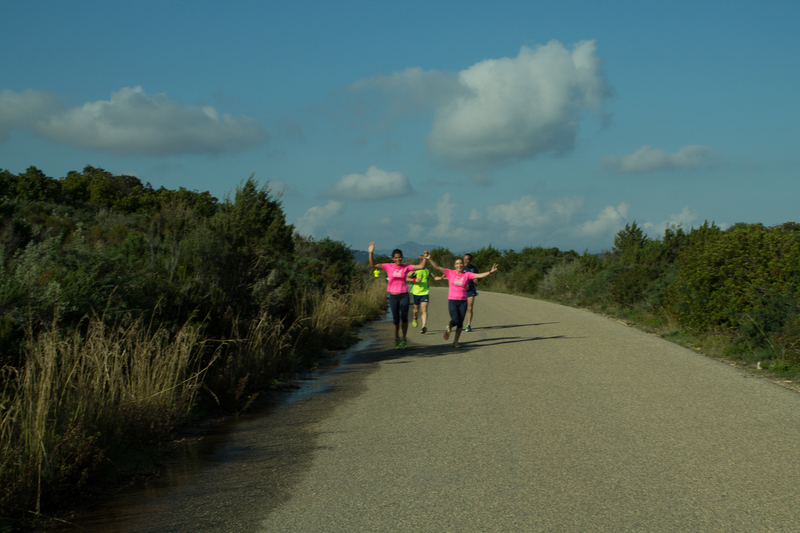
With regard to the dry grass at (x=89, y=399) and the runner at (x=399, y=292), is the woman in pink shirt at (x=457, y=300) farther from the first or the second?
the dry grass at (x=89, y=399)

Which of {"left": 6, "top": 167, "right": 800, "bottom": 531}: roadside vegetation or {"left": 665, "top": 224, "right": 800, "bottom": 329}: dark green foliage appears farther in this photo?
{"left": 665, "top": 224, "right": 800, "bottom": 329}: dark green foliage

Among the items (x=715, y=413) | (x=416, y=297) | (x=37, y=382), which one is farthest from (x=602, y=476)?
(x=416, y=297)

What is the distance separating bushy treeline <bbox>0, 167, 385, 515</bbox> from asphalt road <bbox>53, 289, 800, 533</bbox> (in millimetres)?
691

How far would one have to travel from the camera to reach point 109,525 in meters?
3.86

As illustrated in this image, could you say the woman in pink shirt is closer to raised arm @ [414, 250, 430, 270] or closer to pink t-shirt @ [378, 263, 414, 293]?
raised arm @ [414, 250, 430, 270]

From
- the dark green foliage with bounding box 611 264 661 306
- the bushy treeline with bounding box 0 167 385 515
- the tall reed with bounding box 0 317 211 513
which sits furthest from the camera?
the dark green foliage with bounding box 611 264 661 306

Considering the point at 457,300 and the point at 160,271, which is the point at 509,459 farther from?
the point at 457,300

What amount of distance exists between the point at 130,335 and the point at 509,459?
3.89 metres

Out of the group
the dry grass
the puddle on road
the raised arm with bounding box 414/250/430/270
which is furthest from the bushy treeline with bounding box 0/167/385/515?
the raised arm with bounding box 414/250/430/270

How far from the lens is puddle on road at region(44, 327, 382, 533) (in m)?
3.92

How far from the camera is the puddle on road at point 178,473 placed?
12.9 ft

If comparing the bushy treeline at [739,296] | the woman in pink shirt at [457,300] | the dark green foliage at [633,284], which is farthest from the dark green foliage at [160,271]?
the dark green foliage at [633,284]

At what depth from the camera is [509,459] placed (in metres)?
4.93

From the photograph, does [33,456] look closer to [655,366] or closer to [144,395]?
[144,395]
